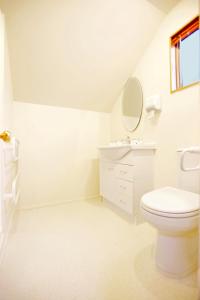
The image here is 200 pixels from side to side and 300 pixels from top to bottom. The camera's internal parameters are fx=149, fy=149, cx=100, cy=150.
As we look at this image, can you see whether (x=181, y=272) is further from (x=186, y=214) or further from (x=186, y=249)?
(x=186, y=214)

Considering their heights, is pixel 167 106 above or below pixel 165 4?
below

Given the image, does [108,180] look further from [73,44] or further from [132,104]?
[73,44]

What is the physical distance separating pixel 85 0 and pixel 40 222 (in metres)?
2.21

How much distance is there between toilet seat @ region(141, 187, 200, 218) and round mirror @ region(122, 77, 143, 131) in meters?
1.12

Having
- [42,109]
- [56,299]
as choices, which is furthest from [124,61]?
[56,299]

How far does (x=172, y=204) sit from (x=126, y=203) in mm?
765

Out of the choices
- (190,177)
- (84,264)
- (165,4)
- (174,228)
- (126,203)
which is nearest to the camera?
(174,228)

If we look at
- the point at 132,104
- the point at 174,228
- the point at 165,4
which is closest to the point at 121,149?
the point at 132,104

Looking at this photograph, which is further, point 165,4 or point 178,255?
point 165,4

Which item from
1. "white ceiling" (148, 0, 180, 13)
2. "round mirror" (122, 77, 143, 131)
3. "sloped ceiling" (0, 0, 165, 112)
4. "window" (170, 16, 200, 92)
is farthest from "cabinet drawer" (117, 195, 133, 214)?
"white ceiling" (148, 0, 180, 13)

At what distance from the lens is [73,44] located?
5.32 ft

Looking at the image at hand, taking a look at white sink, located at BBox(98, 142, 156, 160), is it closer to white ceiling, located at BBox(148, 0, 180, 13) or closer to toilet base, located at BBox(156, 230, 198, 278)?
toilet base, located at BBox(156, 230, 198, 278)

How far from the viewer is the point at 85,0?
4.34ft

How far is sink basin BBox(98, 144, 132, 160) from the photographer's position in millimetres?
1555
